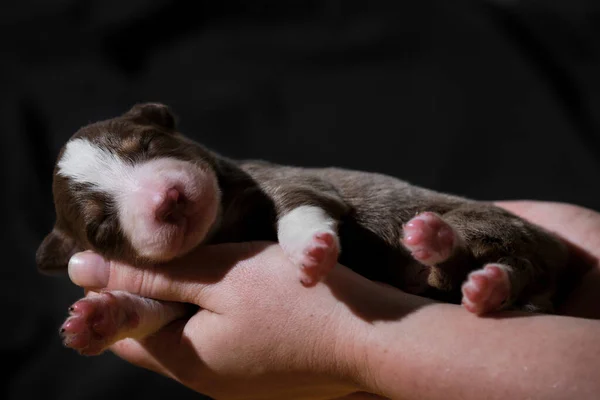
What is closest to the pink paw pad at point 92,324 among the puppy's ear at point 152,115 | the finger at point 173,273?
the finger at point 173,273

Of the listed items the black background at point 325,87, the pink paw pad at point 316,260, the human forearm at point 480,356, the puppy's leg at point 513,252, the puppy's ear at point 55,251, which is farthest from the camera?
the black background at point 325,87

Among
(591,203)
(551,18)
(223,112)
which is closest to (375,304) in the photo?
(591,203)

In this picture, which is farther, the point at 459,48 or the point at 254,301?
the point at 459,48

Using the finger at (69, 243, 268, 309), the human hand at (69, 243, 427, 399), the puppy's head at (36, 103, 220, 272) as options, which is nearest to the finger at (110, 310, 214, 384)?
the human hand at (69, 243, 427, 399)

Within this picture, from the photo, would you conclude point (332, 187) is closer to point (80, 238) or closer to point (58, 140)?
point (80, 238)

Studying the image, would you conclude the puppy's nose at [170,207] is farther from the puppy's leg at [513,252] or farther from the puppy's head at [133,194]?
the puppy's leg at [513,252]
